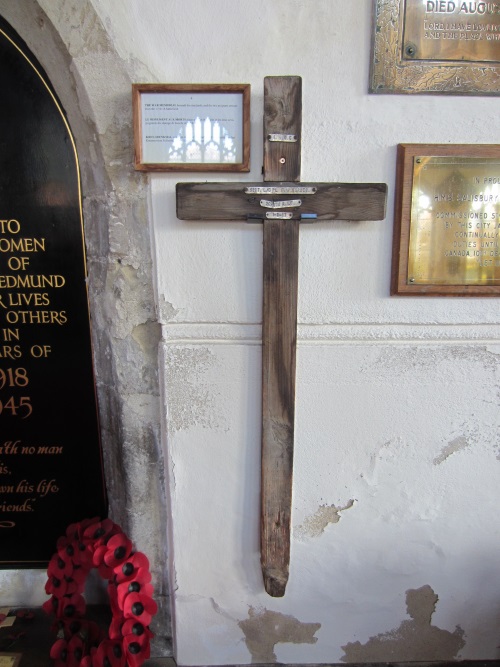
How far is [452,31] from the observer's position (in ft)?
4.40

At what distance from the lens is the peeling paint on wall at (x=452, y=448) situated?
1.58 metres

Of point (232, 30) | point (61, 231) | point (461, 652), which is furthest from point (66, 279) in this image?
point (461, 652)

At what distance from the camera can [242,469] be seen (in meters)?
1.58

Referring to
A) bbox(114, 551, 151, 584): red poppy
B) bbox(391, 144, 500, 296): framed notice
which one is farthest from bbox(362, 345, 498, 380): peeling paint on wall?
bbox(114, 551, 151, 584): red poppy

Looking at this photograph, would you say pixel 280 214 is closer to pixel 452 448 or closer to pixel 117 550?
pixel 452 448

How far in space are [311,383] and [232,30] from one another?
1.13 m

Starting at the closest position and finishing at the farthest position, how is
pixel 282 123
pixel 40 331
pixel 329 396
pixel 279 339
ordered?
pixel 282 123 → pixel 279 339 → pixel 329 396 → pixel 40 331

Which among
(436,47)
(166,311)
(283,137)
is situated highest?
(436,47)

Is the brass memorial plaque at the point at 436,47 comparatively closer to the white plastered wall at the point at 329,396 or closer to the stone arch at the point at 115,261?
the white plastered wall at the point at 329,396

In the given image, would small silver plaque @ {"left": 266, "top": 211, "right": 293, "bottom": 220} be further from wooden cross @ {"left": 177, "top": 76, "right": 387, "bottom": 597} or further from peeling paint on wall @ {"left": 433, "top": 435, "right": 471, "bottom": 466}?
peeling paint on wall @ {"left": 433, "top": 435, "right": 471, "bottom": 466}

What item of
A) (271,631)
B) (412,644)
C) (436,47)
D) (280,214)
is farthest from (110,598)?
(436,47)

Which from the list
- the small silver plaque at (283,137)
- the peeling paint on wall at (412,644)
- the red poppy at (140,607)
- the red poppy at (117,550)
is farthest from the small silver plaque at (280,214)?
the peeling paint on wall at (412,644)

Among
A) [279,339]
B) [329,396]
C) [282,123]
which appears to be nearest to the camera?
[282,123]

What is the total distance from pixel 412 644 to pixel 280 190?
5.80 ft
